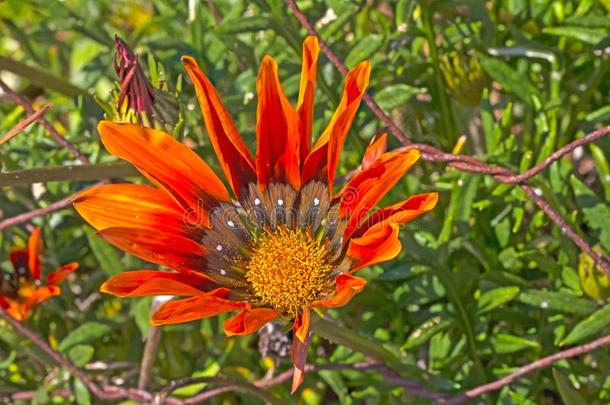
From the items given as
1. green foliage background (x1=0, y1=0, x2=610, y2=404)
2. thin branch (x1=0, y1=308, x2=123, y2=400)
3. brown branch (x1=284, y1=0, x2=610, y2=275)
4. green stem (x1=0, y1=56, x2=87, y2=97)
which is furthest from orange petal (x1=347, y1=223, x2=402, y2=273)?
green stem (x1=0, y1=56, x2=87, y2=97)

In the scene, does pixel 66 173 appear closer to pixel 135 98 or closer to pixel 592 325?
pixel 135 98

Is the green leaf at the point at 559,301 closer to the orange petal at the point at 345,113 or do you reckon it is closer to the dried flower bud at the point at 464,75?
the dried flower bud at the point at 464,75

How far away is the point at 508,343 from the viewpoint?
170cm

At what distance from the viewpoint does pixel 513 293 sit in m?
1.63

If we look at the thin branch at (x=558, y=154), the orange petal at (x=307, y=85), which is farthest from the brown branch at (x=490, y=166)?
the orange petal at (x=307, y=85)

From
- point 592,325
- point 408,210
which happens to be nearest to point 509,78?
point 592,325

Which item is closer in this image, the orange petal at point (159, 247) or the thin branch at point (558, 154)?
the orange petal at point (159, 247)

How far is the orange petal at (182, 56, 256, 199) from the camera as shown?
128 centimetres

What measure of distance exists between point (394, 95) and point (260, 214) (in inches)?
18.3

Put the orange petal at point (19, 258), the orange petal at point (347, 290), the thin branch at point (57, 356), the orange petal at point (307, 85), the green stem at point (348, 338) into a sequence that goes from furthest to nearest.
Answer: the orange petal at point (19, 258) < the thin branch at point (57, 356) < the green stem at point (348, 338) < the orange petal at point (307, 85) < the orange petal at point (347, 290)

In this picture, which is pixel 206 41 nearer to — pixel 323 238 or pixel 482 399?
pixel 323 238

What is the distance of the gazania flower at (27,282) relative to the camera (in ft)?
5.82

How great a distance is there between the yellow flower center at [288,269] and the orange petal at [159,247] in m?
0.10

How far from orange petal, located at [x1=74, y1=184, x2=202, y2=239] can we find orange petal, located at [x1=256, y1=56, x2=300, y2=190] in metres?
0.16
